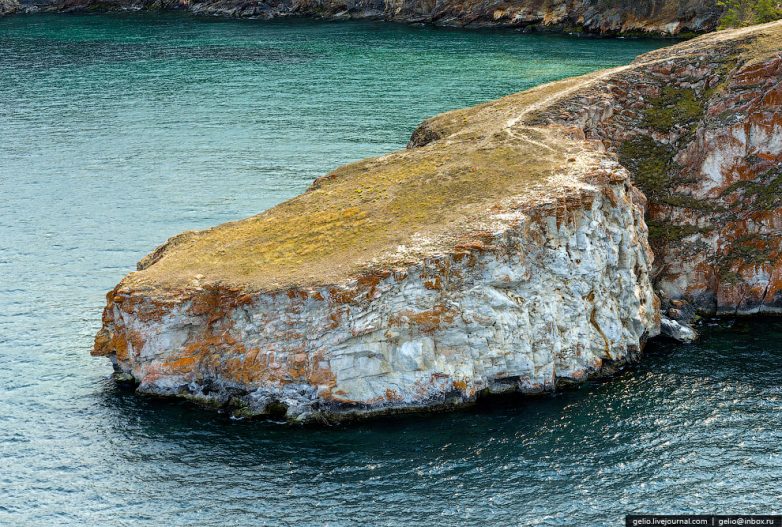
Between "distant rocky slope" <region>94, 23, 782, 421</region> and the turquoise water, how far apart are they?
1966mm

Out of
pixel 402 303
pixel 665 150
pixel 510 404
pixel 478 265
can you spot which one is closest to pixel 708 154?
pixel 665 150

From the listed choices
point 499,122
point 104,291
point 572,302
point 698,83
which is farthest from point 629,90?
point 104,291

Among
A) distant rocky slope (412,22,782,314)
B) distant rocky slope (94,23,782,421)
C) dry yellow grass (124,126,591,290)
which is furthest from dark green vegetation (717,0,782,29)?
dry yellow grass (124,126,591,290)

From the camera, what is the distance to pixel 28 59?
4902 inches

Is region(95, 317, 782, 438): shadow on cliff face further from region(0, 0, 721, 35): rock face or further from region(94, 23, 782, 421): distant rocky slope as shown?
region(0, 0, 721, 35): rock face

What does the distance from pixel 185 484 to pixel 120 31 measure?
4828 inches

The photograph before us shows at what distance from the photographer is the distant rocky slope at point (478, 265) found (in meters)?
44.0

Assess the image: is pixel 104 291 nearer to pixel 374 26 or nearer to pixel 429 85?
pixel 429 85

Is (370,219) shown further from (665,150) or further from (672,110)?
(672,110)

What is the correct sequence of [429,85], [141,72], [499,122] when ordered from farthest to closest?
[141,72]
[429,85]
[499,122]

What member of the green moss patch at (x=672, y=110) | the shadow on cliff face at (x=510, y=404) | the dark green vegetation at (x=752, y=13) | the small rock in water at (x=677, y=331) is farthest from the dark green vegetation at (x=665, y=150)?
the dark green vegetation at (x=752, y=13)

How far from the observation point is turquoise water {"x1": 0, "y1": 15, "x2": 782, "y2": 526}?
3703 centimetres

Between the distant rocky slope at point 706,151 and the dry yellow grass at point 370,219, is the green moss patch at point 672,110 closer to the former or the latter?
the distant rocky slope at point 706,151

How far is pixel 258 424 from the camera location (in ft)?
141
